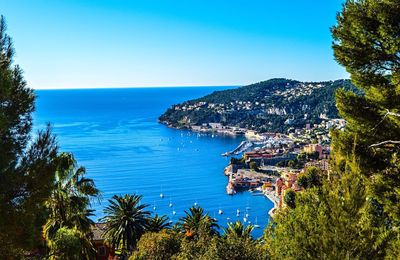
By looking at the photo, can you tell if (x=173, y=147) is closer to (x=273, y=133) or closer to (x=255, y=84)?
(x=273, y=133)

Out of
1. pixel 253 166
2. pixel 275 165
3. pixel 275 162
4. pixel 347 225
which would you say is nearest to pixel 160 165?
pixel 253 166

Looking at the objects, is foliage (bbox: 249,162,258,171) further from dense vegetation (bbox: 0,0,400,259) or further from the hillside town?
dense vegetation (bbox: 0,0,400,259)

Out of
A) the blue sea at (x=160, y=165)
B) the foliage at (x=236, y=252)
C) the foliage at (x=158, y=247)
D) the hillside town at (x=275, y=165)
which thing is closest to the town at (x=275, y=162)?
the hillside town at (x=275, y=165)

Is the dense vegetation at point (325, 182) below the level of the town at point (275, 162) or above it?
above

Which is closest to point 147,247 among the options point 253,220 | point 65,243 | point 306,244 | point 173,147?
point 65,243

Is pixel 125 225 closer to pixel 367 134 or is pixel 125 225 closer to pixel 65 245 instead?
pixel 65 245

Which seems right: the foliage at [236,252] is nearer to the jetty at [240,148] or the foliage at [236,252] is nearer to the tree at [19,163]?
the tree at [19,163]
